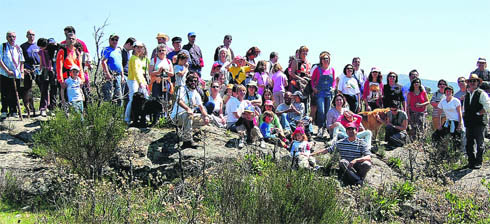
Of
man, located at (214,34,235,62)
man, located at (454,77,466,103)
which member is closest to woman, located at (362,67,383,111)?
man, located at (454,77,466,103)

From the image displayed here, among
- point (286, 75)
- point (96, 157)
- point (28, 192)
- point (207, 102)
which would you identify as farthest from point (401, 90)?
point (28, 192)

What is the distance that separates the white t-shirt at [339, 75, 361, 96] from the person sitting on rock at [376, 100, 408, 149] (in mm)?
799

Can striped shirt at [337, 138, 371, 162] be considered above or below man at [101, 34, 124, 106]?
below

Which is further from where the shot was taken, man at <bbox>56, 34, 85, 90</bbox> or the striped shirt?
man at <bbox>56, 34, 85, 90</bbox>

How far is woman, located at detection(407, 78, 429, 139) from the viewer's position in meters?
12.3

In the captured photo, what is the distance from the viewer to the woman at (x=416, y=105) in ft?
40.5

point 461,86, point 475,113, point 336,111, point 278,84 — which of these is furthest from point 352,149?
point 461,86

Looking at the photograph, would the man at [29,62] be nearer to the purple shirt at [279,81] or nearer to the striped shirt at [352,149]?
the purple shirt at [279,81]

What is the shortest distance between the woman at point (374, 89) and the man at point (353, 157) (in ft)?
9.76

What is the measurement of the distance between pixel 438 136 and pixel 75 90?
26.1 feet

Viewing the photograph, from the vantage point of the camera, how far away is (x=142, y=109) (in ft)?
34.3

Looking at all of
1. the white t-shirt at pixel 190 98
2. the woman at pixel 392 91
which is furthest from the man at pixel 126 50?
the woman at pixel 392 91

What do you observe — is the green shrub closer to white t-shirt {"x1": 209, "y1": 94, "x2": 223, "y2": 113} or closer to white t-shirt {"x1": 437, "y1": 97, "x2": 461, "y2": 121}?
white t-shirt {"x1": 437, "y1": 97, "x2": 461, "y2": 121}

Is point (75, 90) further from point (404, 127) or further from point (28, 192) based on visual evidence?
point (404, 127)
